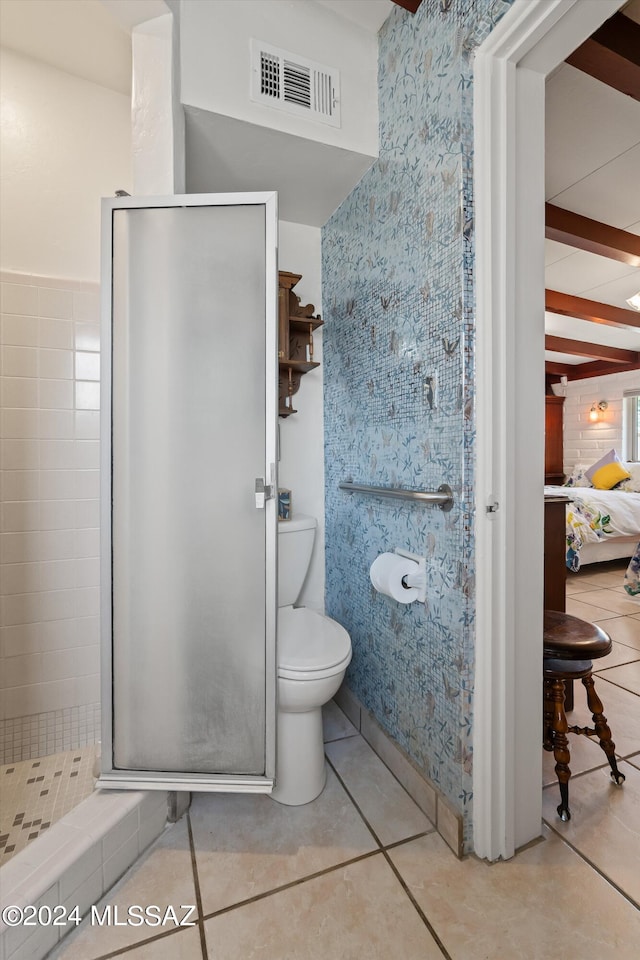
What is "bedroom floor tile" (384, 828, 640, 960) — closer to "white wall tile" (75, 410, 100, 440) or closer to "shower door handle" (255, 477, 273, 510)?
"shower door handle" (255, 477, 273, 510)

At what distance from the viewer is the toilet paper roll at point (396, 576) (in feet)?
4.71

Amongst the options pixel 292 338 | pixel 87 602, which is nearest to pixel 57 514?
pixel 87 602

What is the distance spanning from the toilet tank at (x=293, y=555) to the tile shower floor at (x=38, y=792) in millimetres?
880

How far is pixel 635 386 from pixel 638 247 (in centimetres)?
345

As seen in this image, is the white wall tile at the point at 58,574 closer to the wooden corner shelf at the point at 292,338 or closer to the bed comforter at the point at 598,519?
the wooden corner shelf at the point at 292,338

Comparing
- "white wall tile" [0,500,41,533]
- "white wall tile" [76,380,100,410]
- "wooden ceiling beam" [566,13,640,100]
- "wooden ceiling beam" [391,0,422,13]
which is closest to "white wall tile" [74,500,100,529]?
"white wall tile" [0,500,41,533]

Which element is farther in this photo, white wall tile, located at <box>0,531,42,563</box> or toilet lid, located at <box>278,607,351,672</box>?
white wall tile, located at <box>0,531,42,563</box>

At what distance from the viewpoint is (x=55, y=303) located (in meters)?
1.71

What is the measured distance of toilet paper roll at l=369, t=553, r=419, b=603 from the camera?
144cm

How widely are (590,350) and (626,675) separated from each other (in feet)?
13.7

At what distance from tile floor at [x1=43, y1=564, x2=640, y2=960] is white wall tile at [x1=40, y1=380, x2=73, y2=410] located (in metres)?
1.44

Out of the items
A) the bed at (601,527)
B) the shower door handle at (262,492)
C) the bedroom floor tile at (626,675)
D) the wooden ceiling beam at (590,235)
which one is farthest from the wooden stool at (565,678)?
the bed at (601,527)

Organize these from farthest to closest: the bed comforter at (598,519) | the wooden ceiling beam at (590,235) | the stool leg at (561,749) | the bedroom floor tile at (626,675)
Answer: the bed comforter at (598,519), the wooden ceiling beam at (590,235), the bedroom floor tile at (626,675), the stool leg at (561,749)

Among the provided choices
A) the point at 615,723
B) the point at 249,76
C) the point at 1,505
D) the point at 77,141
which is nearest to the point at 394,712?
the point at 615,723
